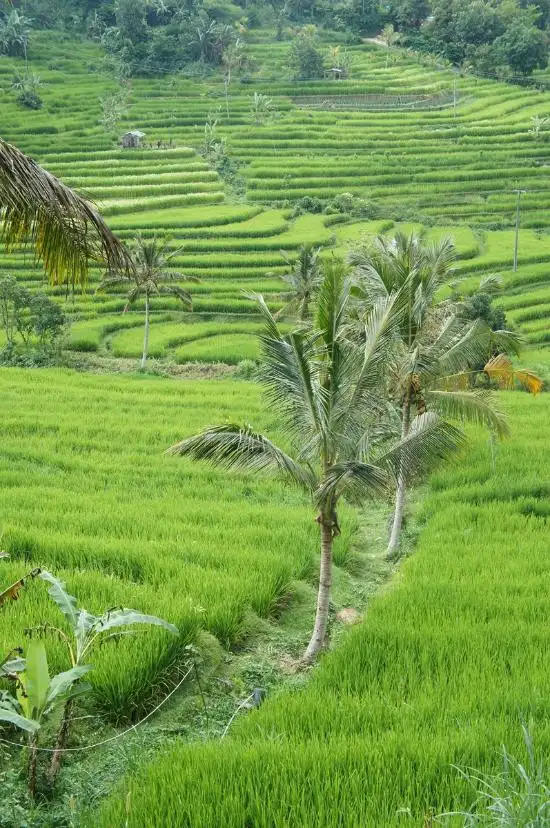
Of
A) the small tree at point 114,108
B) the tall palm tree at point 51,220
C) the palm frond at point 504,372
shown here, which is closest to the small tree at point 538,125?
the small tree at point 114,108

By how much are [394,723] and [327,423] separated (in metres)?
2.60

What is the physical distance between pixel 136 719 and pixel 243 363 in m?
17.0

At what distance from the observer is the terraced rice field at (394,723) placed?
453 cm

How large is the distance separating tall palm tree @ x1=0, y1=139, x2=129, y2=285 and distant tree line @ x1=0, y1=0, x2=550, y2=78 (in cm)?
6027

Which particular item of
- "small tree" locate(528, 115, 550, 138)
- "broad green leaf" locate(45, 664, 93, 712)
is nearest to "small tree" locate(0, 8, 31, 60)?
"small tree" locate(528, 115, 550, 138)

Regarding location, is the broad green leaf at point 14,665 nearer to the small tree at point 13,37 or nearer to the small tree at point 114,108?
the small tree at point 114,108

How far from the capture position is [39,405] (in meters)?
17.0

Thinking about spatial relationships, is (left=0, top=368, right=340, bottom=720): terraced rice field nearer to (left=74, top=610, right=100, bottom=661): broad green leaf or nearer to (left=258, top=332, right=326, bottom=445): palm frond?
(left=74, top=610, right=100, bottom=661): broad green leaf

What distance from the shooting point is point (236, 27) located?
241 ft

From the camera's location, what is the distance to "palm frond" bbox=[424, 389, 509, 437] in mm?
9219

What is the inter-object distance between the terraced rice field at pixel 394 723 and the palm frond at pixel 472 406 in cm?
152

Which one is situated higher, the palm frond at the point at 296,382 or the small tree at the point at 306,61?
the small tree at the point at 306,61

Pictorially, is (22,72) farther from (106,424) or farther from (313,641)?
(313,641)

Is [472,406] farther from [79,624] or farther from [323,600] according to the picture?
[79,624]
